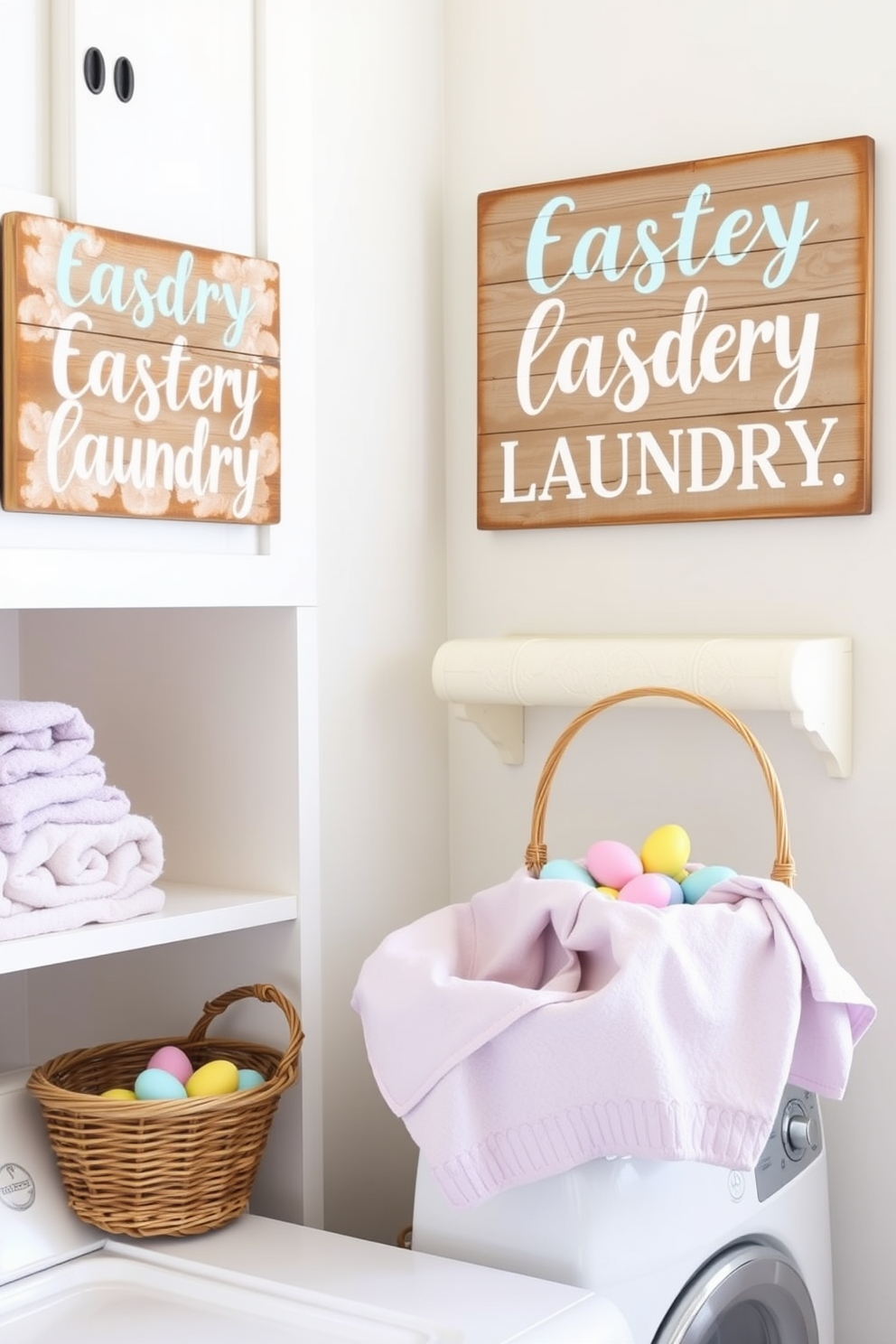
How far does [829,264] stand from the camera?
1.79 meters

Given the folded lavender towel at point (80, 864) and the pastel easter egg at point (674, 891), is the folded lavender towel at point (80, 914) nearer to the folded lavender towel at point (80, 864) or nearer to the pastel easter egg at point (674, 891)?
the folded lavender towel at point (80, 864)

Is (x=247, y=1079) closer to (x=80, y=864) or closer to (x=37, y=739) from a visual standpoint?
(x=80, y=864)

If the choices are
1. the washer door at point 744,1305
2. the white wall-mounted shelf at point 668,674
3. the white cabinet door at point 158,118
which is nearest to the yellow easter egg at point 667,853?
the white wall-mounted shelf at point 668,674

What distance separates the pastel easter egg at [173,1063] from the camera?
5.46ft

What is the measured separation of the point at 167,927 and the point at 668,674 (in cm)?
64

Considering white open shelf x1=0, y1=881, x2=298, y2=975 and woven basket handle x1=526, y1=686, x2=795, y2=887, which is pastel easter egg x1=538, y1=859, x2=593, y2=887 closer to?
woven basket handle x1=526, y1=686, x2=795, y2=887

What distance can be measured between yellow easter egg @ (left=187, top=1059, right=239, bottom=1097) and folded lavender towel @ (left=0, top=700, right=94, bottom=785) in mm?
360

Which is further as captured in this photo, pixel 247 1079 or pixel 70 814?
pixel 247 1079

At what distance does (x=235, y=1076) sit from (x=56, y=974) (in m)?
0.48

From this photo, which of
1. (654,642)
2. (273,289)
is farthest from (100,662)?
(654,642)

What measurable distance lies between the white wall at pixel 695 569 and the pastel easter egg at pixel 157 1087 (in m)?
0.65

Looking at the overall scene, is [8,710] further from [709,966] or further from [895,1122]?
[895,1122]

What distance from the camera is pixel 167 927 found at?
5.29 feet

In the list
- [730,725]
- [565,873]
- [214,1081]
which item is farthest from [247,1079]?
[730,725]
